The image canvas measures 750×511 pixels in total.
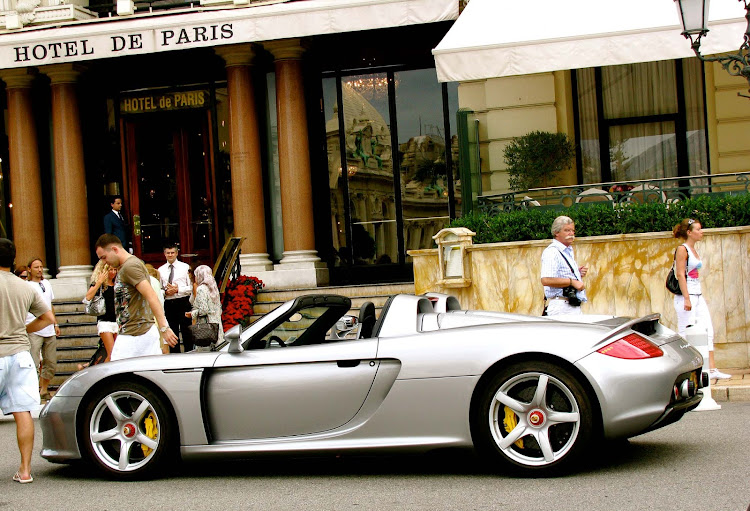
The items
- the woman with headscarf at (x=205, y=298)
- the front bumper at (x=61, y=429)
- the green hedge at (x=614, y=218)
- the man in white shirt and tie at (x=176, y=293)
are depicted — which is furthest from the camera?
the man in white shirt and tie at (x=176, y=293)

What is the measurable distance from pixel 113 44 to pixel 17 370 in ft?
29.0

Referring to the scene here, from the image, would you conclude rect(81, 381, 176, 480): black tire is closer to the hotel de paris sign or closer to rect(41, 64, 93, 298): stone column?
the hotel de paris sign

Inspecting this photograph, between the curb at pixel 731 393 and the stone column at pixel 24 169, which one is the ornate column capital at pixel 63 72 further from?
the curb at pixel 731 393

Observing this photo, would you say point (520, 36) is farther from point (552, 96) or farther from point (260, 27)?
point (260, 27)

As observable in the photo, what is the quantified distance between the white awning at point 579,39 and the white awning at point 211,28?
174 centimetres

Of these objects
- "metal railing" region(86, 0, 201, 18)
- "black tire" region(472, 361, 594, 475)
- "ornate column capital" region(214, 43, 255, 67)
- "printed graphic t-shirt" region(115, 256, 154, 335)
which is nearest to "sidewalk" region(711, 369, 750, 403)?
"black tire" region(472, 361, 594, 475)

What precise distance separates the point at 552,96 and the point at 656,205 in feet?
12.8

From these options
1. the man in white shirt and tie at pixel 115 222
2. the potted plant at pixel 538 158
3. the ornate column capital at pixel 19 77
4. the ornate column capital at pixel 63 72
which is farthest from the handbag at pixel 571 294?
the ornate column capital at pixel 19 77

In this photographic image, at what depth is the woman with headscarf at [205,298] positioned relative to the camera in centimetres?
1266

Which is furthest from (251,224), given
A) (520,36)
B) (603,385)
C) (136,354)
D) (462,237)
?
(603,385)

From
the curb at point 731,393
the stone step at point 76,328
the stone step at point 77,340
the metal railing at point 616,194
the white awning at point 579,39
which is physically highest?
the white awning at point 579,39

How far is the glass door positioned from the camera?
57.2ft

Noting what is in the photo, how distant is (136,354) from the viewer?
24.8 feet

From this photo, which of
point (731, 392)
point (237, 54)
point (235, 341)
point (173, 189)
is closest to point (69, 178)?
point (173, 189)
